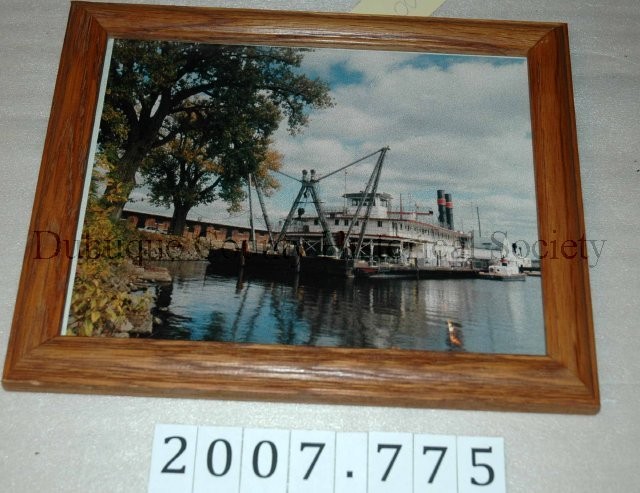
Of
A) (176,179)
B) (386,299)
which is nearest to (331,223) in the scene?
(386,299)

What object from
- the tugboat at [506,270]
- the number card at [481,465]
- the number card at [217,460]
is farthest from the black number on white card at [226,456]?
the tugboat at [506,270]

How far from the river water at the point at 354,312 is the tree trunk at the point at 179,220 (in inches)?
2.6

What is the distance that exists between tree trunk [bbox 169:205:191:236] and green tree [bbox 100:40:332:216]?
0.29ft

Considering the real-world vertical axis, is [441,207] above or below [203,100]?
below

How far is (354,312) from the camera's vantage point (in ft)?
2.46

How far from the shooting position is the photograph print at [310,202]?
2.44ft

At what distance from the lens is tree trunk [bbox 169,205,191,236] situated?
2.62ft

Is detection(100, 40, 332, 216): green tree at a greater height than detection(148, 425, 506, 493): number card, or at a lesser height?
greater

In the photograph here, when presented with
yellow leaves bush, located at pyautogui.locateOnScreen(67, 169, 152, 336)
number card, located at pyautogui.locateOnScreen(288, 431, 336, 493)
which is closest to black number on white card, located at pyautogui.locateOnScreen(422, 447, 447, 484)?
number card, located at pyautogui.locateOnScreen(288, 431, 336, 493)

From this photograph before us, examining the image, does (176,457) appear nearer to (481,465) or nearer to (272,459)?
(272,459)

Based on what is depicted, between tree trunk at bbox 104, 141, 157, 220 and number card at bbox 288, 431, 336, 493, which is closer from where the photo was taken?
number card at bbox 288, 431, 336, 493

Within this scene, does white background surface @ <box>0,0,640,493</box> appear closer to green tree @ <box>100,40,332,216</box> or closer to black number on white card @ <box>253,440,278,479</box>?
black number on white card @ <box>253,440,278,479</box>

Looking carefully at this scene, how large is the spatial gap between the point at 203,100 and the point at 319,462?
2.19ft

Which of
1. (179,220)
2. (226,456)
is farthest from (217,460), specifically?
(179,220)
